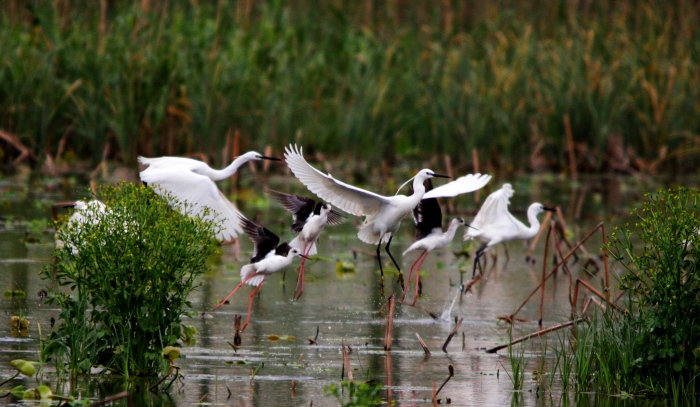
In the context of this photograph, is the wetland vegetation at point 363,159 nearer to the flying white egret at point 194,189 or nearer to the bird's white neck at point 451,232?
the bird's white neck at point 451,232

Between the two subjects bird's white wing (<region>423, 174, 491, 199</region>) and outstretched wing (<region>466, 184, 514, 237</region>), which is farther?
outstretched wing (<region>466, 184, 514, 237</region>)

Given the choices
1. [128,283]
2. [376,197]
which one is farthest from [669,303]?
[376,197]

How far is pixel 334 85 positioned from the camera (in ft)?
67.3

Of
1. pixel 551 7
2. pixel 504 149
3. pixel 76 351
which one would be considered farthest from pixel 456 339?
pixel 551 7

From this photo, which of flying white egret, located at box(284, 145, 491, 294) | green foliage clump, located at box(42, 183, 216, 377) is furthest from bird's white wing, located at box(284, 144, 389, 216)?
green foliage clump, located at box(42, 183, 216, 377)

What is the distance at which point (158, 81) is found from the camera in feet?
54.5

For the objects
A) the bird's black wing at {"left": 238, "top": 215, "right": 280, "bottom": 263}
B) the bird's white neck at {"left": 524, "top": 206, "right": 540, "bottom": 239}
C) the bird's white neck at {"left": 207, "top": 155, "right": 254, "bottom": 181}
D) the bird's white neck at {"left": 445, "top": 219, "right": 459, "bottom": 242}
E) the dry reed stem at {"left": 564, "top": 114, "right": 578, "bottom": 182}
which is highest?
the dry reed stem at {"left": 564, "top": 114, "right": 578, "bottom": 182}

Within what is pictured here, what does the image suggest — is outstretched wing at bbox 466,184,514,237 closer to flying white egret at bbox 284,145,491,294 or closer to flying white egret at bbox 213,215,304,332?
flying white egret at bbox 284,145,491,294

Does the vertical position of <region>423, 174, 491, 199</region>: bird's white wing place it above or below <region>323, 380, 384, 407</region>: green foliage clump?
above

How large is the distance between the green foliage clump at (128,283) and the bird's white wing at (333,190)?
213cm

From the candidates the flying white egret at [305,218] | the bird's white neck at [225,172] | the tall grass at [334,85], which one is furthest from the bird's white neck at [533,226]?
the tall grass at [334,85]

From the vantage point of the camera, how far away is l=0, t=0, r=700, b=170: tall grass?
16328 millimetres

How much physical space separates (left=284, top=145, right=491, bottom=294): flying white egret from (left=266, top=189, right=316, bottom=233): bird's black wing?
305mm

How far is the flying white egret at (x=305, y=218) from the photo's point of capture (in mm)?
9062
